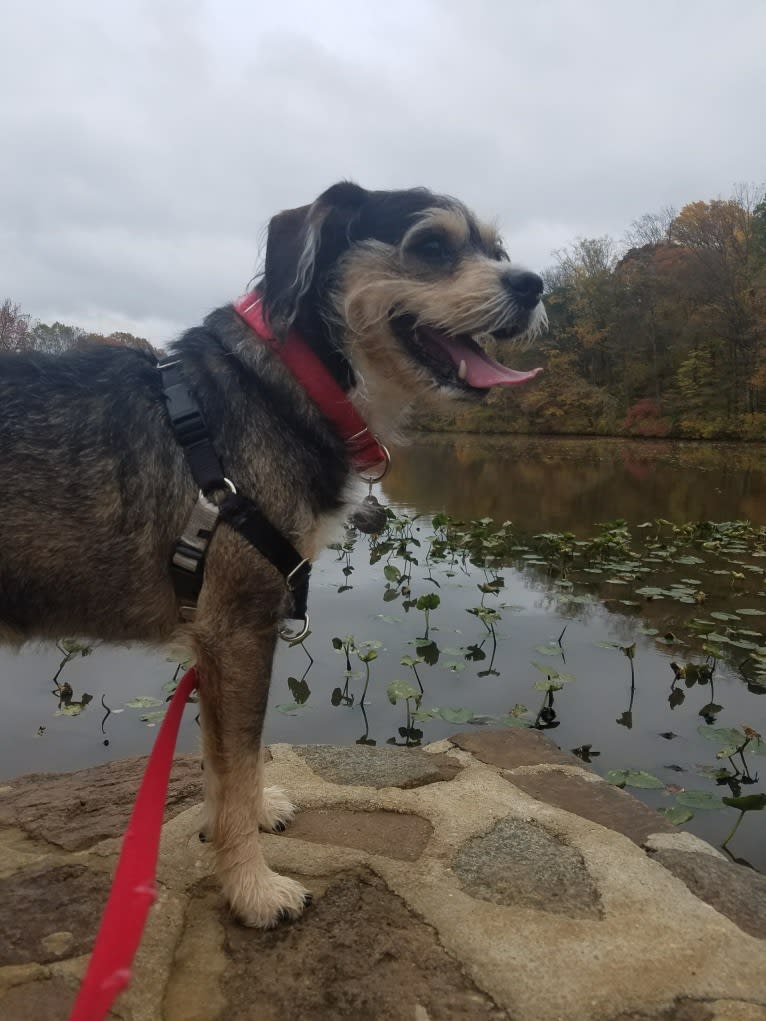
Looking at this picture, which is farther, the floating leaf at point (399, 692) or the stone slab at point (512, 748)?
the floating leaf at point (399, 692)

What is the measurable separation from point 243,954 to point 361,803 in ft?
3.57

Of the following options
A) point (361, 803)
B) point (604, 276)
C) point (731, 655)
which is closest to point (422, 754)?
point (361, 803)

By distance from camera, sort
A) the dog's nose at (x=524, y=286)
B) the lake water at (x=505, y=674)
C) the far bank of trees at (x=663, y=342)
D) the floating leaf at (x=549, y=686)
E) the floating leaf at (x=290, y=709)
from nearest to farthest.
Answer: the dog's nose at (x=524, y=286), the lake water at (x=505, y=674), the floating leaf at (x=549, y=686), the floating leaf at (x=290, y=709), the far bank of trees at (x=663, y=342)

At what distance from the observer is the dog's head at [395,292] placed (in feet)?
9.87

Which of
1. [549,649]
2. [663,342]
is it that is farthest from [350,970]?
[663,342]

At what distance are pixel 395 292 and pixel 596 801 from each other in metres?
2.84

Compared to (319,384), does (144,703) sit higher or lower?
lower

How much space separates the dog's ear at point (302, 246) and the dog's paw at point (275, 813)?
2.23m

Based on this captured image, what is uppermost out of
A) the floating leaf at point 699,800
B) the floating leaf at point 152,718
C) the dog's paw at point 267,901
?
the dog's paw at point 267,901

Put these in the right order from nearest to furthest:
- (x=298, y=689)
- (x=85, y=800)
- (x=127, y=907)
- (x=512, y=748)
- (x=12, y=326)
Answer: (x=127, y=907) < (x=85, y=800) < (x=512, y=748) < (x=298, y=689) < (x=12, y=326)

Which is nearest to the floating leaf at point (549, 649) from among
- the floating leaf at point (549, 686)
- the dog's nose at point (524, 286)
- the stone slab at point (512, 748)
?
the floating leaf at point (549, 686)

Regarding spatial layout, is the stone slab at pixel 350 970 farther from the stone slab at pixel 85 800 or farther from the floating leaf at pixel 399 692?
the floating leaf at pixel 399 692

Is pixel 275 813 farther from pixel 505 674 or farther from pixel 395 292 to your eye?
pixel 505 674

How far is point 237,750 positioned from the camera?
2721mm
